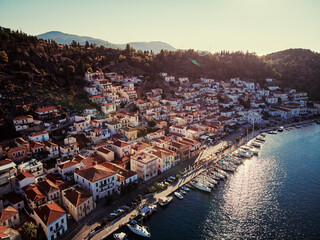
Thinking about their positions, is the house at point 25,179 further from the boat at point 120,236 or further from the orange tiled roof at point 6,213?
the boat at point 120,236

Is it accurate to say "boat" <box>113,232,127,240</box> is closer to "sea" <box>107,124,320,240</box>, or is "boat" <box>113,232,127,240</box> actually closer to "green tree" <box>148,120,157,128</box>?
"sea" <box>107,124,320,240</box>

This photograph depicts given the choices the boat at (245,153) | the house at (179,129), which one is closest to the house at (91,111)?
the house at (179,129)

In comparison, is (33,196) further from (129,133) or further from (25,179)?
(129,133)

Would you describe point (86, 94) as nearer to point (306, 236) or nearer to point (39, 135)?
point (39, 135)

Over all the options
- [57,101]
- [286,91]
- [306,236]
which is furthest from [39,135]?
[286,91]

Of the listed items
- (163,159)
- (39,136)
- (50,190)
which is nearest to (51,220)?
(50,190)
